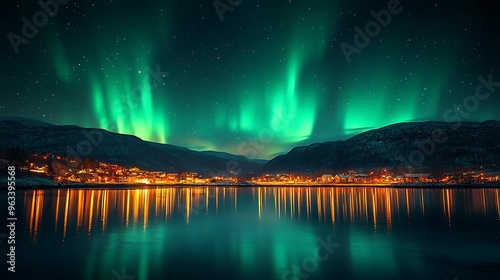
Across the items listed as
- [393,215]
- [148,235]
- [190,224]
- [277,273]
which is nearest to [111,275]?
[277,273]

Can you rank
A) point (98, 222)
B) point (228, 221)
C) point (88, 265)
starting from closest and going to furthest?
point (88, 265) < point (98, 222) < point (228, 221)

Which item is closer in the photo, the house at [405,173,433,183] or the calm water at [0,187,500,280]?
the calm water at [0,187,500,280]

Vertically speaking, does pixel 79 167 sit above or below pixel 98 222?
above

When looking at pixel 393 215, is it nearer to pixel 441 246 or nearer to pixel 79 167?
pixel 441 246

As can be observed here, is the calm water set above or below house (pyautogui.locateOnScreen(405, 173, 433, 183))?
below

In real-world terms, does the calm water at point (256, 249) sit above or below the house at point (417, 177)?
below

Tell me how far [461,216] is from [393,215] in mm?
6983

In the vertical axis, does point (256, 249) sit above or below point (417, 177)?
below

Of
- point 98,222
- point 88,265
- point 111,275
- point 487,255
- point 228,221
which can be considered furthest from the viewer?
point 228,221

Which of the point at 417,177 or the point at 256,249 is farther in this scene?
the point at 417,177

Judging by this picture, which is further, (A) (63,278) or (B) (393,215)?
(B) (393,215)

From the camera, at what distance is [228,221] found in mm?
36125

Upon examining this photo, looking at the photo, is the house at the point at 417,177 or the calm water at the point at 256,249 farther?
the house at the point at 417,177

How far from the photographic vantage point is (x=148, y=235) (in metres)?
26.4
